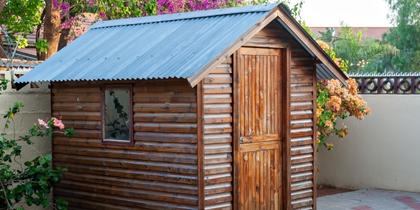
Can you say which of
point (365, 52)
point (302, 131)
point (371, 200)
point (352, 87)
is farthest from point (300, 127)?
point (365, 52)

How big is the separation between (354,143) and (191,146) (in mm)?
6568

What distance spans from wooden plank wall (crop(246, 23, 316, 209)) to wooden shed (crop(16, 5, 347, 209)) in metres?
0.02

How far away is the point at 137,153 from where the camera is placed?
9.72m

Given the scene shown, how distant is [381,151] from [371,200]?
1.58 metres

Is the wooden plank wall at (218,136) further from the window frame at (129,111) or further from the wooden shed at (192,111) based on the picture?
the window frame at (129,111)

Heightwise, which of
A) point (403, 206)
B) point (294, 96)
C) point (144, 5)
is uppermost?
point (144, 5)

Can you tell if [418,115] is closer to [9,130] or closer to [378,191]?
[378,191]

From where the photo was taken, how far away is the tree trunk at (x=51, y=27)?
1627 cm

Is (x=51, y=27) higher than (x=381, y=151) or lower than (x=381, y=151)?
higher

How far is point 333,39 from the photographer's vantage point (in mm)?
40625

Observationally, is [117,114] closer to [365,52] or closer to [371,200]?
[371,200]

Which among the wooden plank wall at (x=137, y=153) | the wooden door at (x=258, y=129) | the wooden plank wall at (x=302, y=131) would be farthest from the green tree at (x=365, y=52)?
the wooden plank wall at (x=137, y=153)

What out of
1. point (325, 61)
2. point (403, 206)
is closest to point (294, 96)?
point (325, 61)

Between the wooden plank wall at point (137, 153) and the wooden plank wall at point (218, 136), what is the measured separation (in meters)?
0.16
